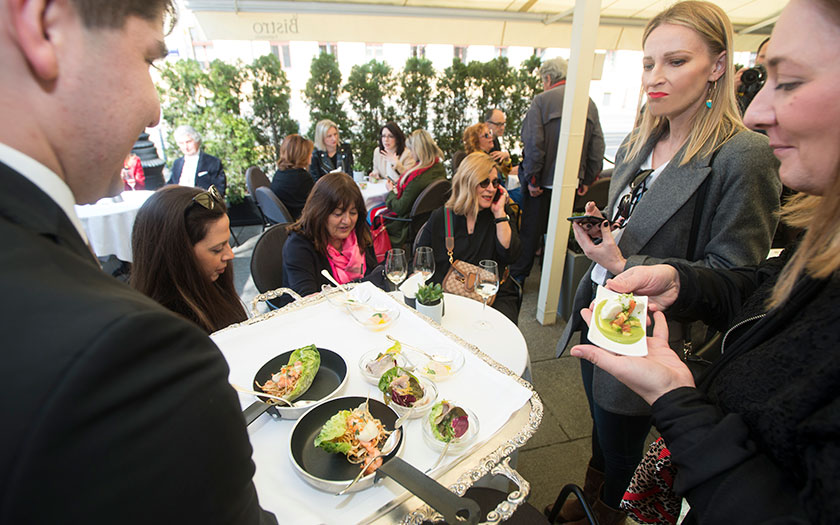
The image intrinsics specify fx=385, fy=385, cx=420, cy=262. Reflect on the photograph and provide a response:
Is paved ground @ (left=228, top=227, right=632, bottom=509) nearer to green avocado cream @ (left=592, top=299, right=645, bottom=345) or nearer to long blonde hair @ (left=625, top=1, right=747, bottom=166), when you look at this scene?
green avocado cream @ (left=592, top=299, right=645, bottom=345)

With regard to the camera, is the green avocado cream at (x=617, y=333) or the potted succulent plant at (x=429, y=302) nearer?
the green avocado cream at (x=617, y=333)

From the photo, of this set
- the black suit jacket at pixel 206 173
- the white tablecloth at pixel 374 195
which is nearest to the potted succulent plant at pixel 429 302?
the white tablecloth at pixel 374 195

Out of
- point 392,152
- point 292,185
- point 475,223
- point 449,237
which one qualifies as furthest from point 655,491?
point 392,152

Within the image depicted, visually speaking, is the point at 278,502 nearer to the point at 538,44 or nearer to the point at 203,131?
the point at 203,131

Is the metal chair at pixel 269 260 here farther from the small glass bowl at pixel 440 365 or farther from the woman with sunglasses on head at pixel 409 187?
the woman with sunglasses on head at pixel 409 187

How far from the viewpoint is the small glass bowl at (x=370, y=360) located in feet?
3.72

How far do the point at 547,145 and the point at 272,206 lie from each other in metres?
3.04

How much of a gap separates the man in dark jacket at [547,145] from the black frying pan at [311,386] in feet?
10.7

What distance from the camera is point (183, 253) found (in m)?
1.71

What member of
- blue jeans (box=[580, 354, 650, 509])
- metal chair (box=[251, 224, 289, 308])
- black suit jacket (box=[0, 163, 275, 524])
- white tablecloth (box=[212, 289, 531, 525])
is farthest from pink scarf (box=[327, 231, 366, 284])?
black suit jacket (box=[0, 163, 275, 524])

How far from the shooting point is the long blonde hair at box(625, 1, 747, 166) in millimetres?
1330

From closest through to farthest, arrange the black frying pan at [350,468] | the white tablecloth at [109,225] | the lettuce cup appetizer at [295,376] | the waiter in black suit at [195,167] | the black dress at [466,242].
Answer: the black frying pan at [350,468], the lettuce cup appetizer at [295,376], the black dress at [466,242], the white tablecloth at [109,225], the waiter in black suit at [195,167]

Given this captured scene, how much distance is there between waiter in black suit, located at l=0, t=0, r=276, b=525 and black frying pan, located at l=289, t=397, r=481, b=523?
0.33 m

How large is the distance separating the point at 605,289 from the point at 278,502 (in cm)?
113
